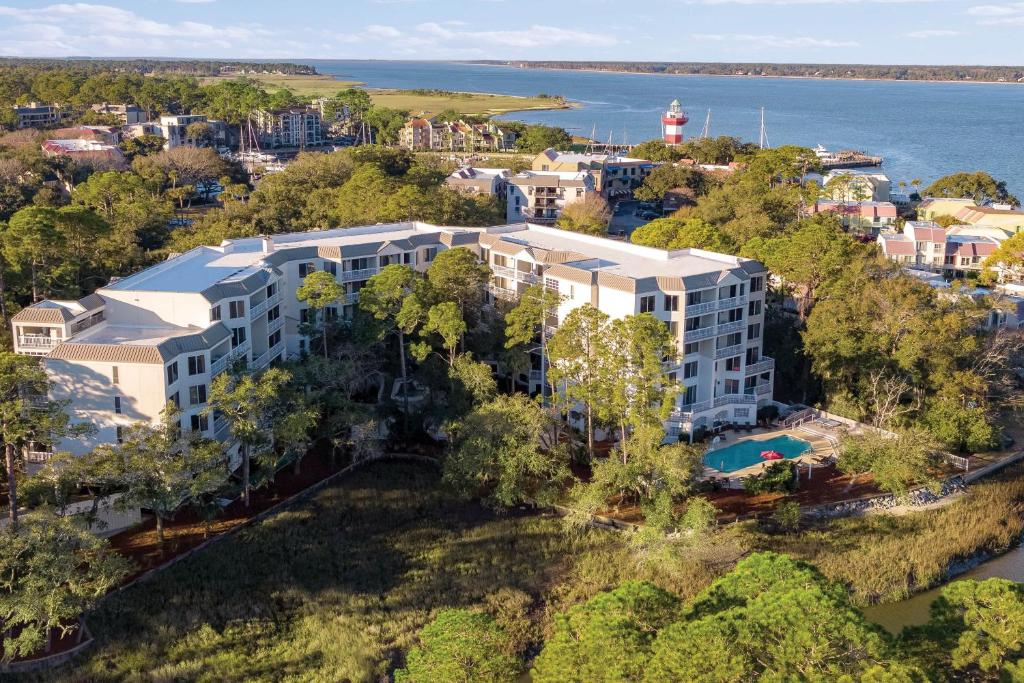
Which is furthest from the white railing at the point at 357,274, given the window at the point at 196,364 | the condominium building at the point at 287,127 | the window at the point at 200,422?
the condominium building at the point at 287,127

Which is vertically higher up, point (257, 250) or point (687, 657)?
point (257, 250)

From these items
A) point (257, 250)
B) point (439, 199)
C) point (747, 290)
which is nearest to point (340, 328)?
point (257, 250)

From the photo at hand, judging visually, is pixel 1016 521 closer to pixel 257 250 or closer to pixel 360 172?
pixel 257 250

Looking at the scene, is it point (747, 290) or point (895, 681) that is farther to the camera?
point (747, 290)

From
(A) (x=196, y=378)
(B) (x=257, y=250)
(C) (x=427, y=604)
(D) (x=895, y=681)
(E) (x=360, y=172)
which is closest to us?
(D) (x=895, y=681)

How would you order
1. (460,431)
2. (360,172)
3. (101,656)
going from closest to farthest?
(101,656) → (460,431) → (360,172)

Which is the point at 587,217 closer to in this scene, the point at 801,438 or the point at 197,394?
the point at 801,438
